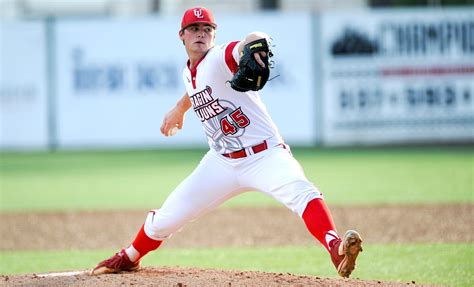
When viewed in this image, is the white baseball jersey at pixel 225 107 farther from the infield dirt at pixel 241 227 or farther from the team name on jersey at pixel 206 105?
the infield dirt at pixel 241 227

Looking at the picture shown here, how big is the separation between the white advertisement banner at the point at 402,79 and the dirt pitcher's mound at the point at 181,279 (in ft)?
43.1

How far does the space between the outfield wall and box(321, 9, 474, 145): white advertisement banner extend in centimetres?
2

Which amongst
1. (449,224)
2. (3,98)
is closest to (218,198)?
(449,224)

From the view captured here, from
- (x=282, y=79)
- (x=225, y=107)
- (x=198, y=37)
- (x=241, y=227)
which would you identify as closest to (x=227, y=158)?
(x=225, y=107)

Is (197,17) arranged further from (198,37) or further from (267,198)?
(267,198)

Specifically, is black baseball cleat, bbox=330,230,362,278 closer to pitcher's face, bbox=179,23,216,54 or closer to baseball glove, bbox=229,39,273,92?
baseball glove, bbox=229,39,273,92

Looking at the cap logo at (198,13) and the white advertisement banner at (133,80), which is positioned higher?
the cap logo at (198,13)

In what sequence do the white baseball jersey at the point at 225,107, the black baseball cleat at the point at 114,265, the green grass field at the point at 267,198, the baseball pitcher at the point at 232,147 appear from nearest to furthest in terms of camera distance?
the baseball pitcher at the point at 232,147 < the white baseball jersey at the point at 225,107 < the black baseball cleat at the point at 114,265 < the green grass field at the point at 267,198

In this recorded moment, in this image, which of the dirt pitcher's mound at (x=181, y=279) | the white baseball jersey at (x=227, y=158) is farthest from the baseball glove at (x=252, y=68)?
the dirt pitcher's mound at (x=181, y=279)

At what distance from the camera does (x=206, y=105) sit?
5520mm

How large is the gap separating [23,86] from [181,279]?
51.1 feet

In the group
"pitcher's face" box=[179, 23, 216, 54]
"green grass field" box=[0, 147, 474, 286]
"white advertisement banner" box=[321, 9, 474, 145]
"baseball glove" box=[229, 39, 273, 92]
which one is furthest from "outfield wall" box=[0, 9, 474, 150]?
"baseball glove" box=[229, 39, 273, 92]

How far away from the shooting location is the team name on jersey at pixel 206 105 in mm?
5477

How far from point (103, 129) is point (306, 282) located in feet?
48.5
